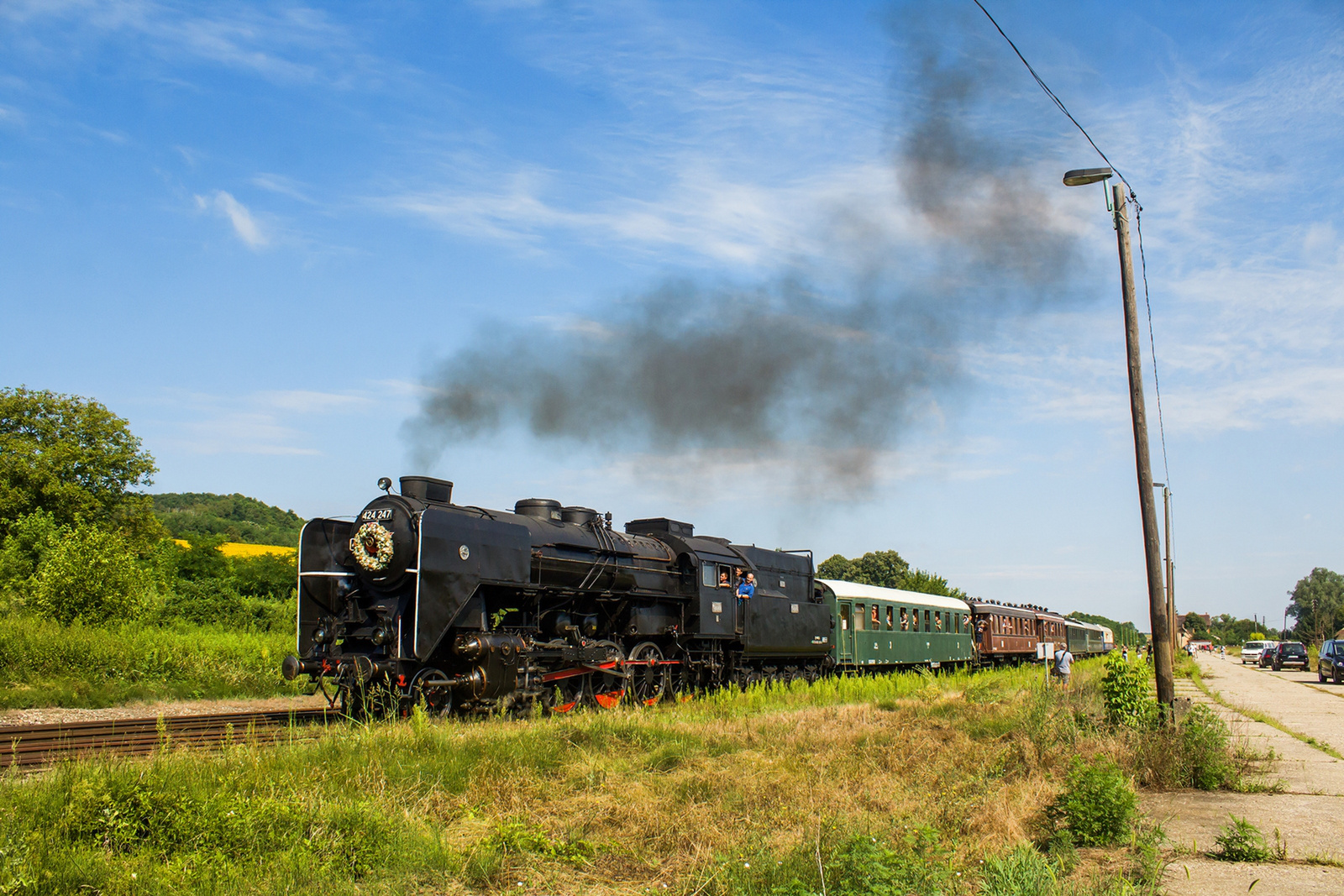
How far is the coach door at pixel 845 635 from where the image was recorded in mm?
24109

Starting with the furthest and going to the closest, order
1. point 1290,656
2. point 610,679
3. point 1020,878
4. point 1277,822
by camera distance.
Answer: point 1290,656 → point 610,679 → point 1277,822 → point 1020,878

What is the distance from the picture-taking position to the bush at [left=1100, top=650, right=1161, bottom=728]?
11.5 metres

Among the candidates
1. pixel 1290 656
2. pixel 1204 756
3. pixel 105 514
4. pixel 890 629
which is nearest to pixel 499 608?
pixel 1204 756

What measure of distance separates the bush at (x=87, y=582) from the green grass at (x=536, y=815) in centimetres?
1325

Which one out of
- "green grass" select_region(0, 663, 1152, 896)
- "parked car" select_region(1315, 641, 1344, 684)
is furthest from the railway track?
"parked car" select_region(1315, 641, 1344, 684)

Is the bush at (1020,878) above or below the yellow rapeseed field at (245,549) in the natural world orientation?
below

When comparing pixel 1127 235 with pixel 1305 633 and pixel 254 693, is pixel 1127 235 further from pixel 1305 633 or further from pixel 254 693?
pixel 1305 633


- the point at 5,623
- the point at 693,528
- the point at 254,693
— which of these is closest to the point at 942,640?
the point at 693,528

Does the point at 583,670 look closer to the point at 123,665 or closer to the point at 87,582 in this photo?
the point at 123,665

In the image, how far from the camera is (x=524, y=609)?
1353cm

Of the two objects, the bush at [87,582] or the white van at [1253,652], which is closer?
the bush at [87,582]

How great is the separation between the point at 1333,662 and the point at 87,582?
1495 inches

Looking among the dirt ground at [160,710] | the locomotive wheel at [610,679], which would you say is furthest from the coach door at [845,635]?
the dirt ground at [160,710]

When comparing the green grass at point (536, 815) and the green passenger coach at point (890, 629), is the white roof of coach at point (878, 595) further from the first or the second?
the green grass at point (536, 815)
